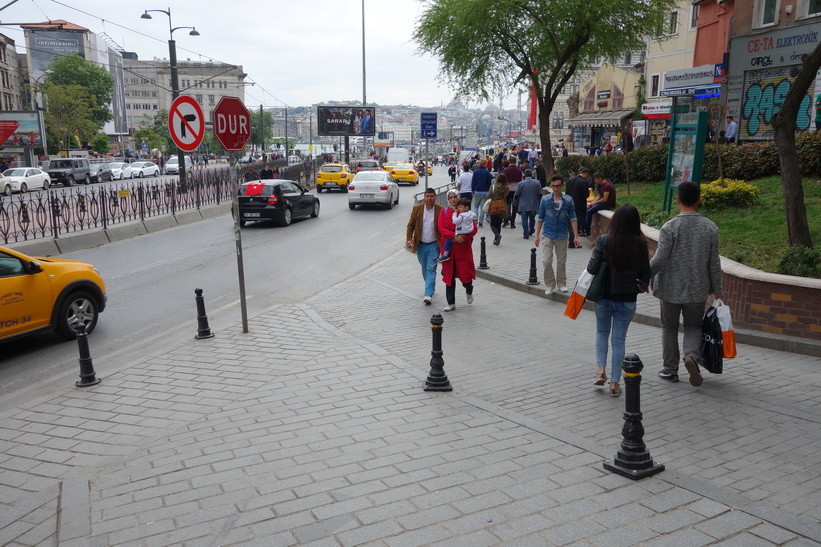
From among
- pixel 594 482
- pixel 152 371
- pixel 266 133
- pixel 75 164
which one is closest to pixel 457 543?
pixel 594 482

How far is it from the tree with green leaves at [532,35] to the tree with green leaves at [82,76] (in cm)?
6971

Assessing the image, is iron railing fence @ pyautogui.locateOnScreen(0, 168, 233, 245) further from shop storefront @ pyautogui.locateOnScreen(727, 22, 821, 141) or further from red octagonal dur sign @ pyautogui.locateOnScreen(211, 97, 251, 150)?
shop storefront @ pyautogui.locateOnScreen(727, 22, 821, 141)

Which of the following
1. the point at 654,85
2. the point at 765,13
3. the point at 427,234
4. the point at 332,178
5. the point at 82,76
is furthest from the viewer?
the point at 82,76

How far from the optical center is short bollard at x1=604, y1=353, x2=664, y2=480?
455 centimetres

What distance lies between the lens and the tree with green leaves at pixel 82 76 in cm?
8312

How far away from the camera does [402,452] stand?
199 inches

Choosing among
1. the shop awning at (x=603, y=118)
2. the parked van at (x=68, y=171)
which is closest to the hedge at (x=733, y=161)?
the shop awning at (x=603, y=118)

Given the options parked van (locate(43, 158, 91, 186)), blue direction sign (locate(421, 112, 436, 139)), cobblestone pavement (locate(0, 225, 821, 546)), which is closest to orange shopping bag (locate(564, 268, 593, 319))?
cobblestone pavement (locate(0, 225, 821, 546))

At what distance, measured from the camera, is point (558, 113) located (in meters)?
87.9

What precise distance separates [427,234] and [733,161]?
935 cm

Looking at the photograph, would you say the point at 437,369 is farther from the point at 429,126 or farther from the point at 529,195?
the point at 429,126

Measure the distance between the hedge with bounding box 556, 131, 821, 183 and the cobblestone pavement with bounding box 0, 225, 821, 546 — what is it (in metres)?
8.31

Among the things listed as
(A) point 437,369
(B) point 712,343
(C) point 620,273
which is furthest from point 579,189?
(A) point 437,369

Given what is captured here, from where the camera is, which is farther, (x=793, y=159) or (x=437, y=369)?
(x=793, y=159)
